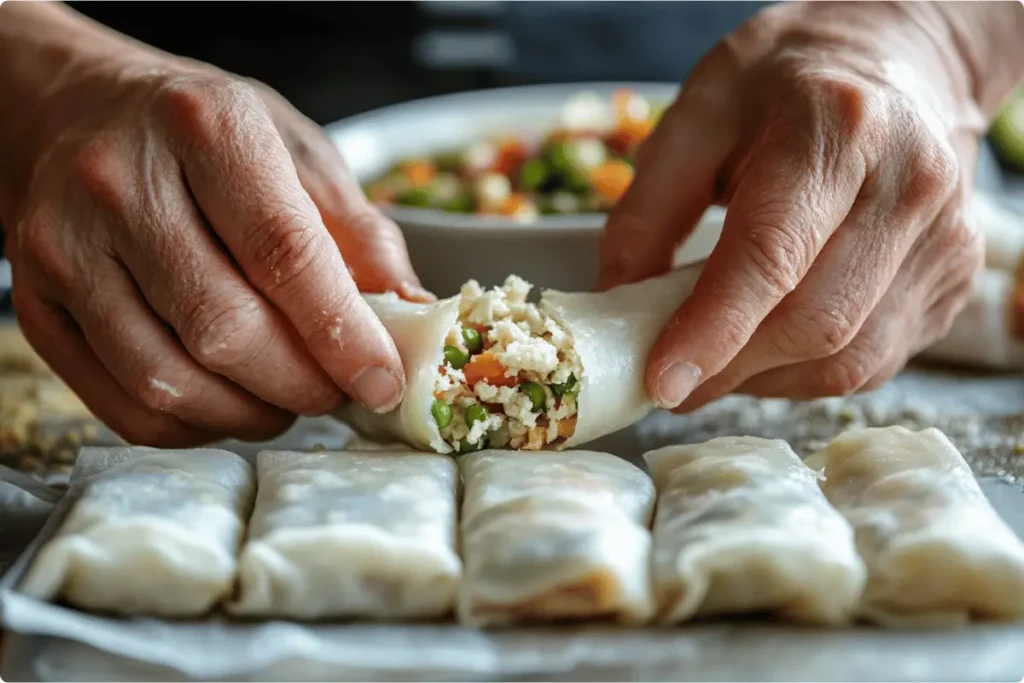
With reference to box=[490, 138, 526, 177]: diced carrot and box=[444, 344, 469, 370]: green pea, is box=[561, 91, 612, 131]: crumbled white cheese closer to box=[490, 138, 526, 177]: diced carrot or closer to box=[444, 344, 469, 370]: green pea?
box=[490, 138, 526, 177]: diced carrot

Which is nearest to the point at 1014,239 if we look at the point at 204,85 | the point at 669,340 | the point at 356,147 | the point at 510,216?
the point at 510,216

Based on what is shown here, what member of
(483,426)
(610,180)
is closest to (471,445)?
(483,426)

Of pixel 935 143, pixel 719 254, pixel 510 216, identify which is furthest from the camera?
pixel 510 216

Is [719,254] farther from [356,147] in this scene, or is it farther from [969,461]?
[356,147]

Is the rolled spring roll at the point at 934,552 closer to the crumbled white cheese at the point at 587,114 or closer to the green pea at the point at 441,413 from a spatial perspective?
the green pea at the point at 441,413

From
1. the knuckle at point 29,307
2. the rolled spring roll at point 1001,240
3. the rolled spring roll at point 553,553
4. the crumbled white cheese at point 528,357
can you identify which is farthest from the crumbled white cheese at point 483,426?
the rolled spring roll at point 1001,240
